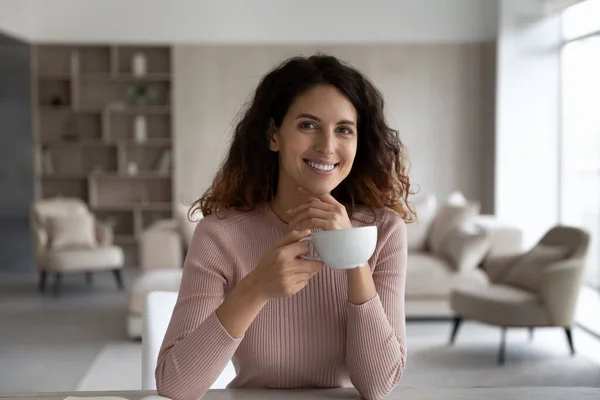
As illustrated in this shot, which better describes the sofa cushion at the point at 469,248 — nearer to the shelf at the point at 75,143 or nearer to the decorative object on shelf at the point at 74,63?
the shelf at the point at 75,143

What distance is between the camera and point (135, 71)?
7691mm

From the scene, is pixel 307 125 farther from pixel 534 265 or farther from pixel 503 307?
pixel 534 265

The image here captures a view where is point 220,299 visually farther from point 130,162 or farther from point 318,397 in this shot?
point 130,162

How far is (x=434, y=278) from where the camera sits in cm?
493

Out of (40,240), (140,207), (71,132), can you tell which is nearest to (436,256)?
(40,240)

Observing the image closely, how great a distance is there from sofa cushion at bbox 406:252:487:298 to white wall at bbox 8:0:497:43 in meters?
3.39

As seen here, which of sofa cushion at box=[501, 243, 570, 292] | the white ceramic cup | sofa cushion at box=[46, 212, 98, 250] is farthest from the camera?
sofa cushion at box=[46, 212, 98, 250]

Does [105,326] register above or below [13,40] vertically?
below

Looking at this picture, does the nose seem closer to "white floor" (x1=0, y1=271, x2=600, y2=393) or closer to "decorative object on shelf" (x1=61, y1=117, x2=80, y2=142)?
"white floor" (x1=0, y1=271, x2=600, y2=393)

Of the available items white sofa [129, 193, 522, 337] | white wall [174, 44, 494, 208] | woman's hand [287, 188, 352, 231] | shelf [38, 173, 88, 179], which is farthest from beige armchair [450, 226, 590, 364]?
shelf [38, 173, 88, 179]

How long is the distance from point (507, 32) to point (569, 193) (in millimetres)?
1582

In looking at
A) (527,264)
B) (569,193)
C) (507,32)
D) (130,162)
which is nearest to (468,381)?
(527,264)

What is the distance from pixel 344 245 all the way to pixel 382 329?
0.35 meters

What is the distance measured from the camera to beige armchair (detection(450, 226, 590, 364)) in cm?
412
